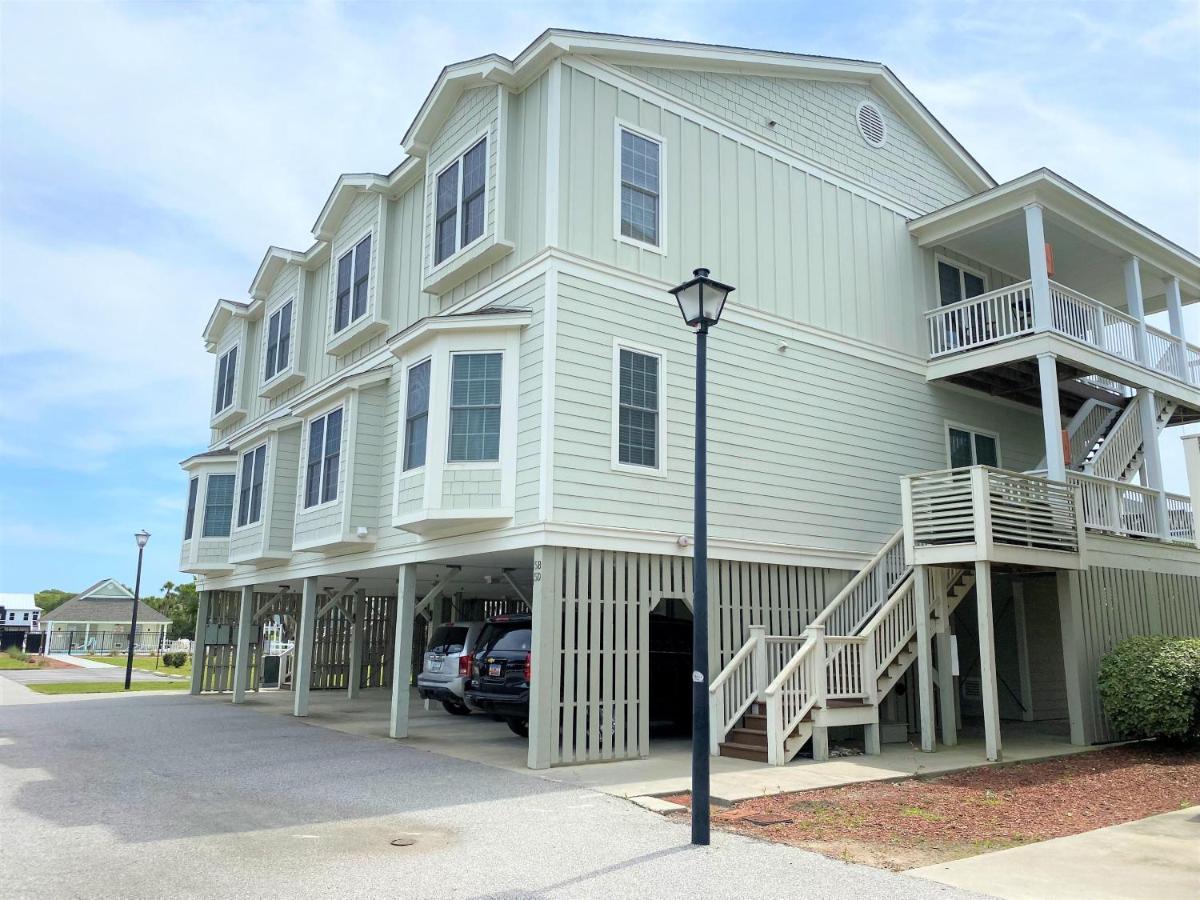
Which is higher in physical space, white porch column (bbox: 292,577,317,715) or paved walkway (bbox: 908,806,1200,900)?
white porch column (bbox: 292,577,317,715)

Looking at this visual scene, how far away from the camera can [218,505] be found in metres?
22.6

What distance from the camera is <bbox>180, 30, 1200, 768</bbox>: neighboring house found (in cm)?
1273

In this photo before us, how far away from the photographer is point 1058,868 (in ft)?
22.6

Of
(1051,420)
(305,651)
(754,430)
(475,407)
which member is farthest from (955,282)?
(305,651)

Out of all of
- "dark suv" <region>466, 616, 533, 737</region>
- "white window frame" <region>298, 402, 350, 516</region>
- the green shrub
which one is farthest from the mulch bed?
"white window frame" <region>298, 402, 350, 516</region>

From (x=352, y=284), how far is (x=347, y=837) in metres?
13.2

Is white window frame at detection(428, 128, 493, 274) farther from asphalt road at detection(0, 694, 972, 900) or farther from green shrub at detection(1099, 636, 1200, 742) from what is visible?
green shrub at detection(1099, 636, 1200, 742)

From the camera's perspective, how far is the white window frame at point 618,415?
42.4ft

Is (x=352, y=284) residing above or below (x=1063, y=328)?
above

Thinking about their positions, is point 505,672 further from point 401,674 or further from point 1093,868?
point 1093,868

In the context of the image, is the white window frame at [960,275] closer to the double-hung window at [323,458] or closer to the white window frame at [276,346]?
the double-hung window at [323,458]

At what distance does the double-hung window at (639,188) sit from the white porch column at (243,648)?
13.3 meters

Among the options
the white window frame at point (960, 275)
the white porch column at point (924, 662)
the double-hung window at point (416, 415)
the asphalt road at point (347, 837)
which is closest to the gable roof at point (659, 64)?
the white window frame at point (960, 275)

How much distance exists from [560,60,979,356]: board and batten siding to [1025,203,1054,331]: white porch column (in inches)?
99.4
